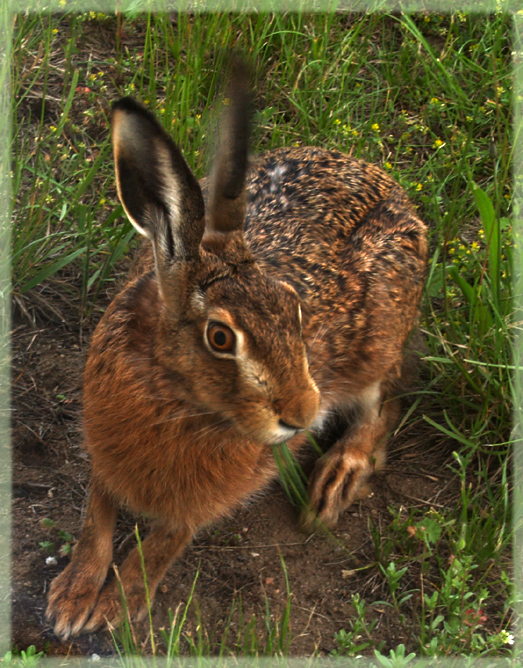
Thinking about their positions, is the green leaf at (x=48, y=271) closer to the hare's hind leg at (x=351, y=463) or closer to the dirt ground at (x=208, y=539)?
the dirt ground at (x=208, y=539)

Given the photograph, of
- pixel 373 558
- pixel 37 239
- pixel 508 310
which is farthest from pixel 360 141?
pixel 373 558

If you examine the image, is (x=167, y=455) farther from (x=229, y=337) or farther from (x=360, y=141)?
(x=360, y=141)

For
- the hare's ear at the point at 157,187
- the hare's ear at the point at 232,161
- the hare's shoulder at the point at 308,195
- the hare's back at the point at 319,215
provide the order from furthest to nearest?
the hare's shoulder at the point at 308,195 < the hare's back at the point at 319,215 < the hare's ear at the point at 232,161 < the hare's ear at the point at 157,187

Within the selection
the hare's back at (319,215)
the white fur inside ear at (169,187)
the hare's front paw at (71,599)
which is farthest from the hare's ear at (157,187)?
the hare's front paw at (71,599)

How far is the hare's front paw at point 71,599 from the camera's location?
3312 millimetres

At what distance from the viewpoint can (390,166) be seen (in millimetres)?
4789

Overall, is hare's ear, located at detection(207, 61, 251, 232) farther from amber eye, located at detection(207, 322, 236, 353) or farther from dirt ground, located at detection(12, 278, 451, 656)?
dirt ground, located at detection(12, 278, 451, 656)

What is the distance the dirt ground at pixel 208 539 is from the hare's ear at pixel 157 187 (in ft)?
4.05

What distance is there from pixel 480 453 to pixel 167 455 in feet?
4.52

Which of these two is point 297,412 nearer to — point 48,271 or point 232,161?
point 232,161

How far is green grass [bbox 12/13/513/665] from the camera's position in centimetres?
348

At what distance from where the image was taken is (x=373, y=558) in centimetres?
364

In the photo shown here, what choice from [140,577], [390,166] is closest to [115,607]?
[140,577]

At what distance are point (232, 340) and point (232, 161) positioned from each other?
0.52m
